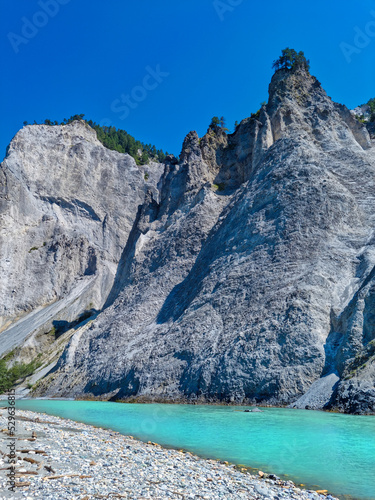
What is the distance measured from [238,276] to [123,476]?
26.6 m

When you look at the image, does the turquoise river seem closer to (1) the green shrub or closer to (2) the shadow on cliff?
(1) the green shrub

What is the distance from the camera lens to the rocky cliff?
2598 cm

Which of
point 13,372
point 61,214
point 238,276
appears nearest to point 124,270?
point 13,372

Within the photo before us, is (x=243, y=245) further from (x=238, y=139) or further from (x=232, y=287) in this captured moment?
(x=238, y=139)

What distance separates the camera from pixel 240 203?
1721 inches

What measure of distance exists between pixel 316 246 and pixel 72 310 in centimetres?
4373

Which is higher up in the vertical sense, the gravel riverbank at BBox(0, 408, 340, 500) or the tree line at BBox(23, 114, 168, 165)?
the tree line at BBox(23, 114, 168, 165)

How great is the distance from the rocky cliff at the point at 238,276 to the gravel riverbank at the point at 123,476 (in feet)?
41.1

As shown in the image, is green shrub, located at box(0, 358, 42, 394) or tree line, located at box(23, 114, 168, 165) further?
tree line, located at box(23, 114, 168, 165)

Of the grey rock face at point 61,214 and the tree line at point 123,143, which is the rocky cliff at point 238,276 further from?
the tree line at point 123,143

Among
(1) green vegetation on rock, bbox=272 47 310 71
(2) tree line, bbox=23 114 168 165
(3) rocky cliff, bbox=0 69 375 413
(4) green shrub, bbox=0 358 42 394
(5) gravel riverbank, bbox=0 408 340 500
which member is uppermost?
(2) tree line, bbox=23 114 168 165

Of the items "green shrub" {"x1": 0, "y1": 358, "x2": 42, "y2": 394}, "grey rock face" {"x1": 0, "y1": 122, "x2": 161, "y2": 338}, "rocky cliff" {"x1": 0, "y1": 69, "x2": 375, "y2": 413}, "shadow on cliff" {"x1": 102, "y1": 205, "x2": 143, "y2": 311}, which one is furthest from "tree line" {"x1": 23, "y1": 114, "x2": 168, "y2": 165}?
"green shrub" {"x1": 0, "y1": 358, "x2": 42, "y2": 394}

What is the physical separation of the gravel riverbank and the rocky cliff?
41.1ft

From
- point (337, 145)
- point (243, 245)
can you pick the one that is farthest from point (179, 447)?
point (337, 145)
